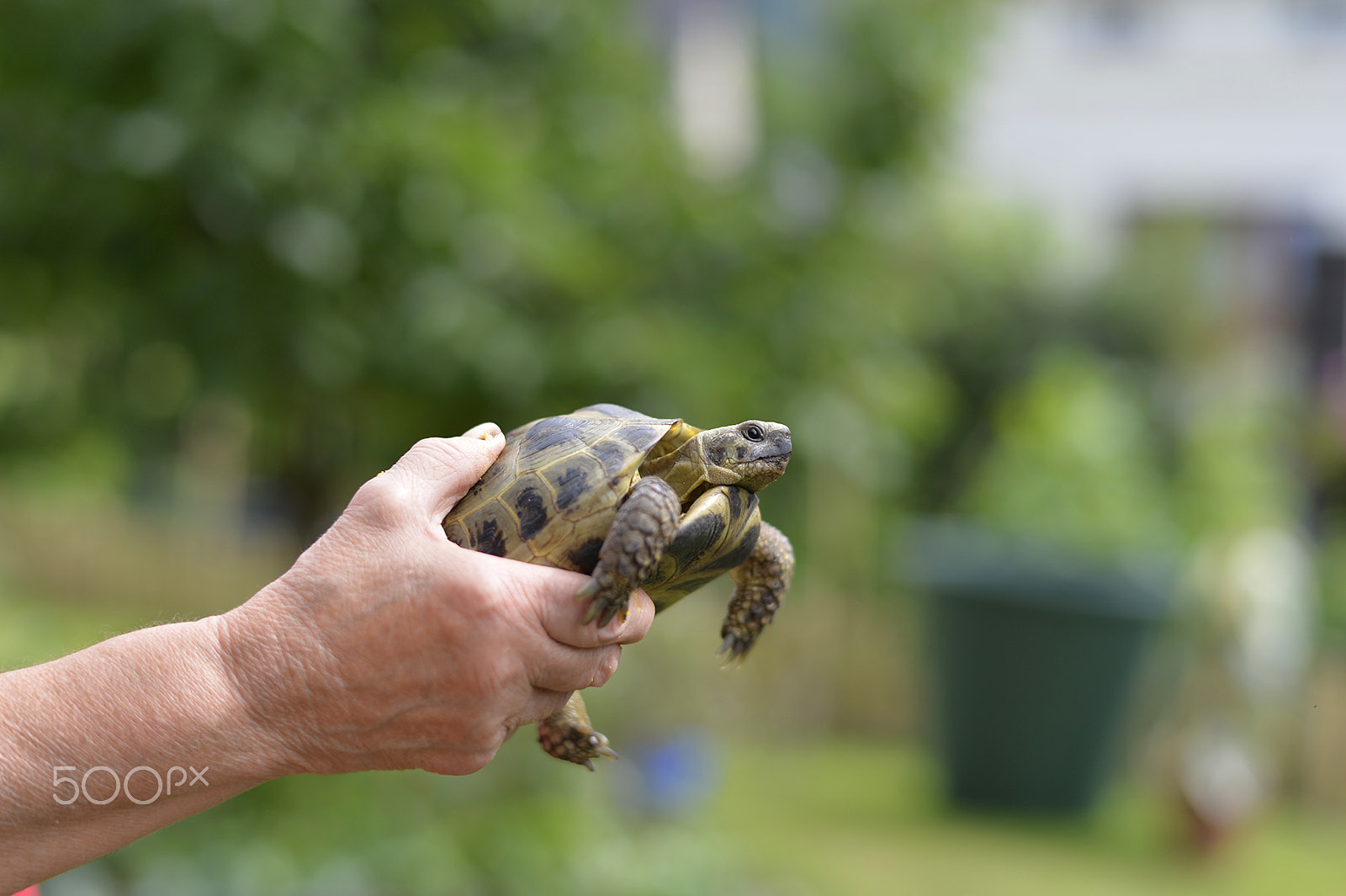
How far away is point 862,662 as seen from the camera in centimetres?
922

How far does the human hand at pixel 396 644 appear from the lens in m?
1.40

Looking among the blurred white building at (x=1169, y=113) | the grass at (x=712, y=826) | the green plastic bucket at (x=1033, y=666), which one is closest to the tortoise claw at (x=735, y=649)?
the grass at (x=712, y=826)

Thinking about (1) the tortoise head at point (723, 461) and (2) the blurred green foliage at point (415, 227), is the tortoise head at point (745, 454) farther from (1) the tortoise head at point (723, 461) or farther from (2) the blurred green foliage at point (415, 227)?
(2) the blurred green foliage at point (415, 227)

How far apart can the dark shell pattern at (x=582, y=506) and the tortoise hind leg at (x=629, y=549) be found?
0.05 meters

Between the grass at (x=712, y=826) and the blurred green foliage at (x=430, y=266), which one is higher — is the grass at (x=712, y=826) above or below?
below

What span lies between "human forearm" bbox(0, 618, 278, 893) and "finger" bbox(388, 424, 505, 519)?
313 mm

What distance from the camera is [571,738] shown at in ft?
5.88

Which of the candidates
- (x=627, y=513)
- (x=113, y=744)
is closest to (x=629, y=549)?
(x=627, y=513)

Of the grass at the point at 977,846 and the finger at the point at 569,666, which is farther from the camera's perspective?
the grass at the point at 977,846

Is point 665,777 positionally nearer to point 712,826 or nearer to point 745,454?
point 712,826

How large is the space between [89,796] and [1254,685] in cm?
675

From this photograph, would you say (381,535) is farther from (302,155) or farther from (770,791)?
(770,791)

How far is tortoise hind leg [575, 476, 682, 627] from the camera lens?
1496 millimetres

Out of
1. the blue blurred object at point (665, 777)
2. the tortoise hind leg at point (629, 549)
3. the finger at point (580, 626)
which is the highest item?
the tortoise hind leg at point (629, 549)
